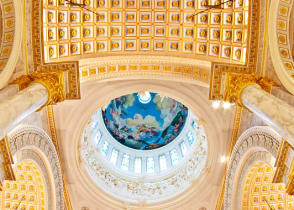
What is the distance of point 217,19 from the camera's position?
13.3 metres

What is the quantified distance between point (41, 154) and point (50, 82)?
233 inches

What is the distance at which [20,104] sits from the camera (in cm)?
926

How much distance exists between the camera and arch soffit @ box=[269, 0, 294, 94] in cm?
1038

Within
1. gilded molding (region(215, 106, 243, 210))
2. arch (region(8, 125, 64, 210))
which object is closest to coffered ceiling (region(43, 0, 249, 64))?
gilded molding (region(215, 106, 243, 210))

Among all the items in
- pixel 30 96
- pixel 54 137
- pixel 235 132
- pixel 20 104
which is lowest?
pixel 54 137

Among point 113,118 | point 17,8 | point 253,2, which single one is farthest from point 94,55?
point 113,118

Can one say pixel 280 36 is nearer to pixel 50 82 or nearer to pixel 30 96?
pixel 50 82

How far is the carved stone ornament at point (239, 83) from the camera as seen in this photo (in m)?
10.4

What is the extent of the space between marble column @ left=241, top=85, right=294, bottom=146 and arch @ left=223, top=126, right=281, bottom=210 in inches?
114

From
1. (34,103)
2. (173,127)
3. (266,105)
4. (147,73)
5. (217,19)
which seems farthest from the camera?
(173,127)

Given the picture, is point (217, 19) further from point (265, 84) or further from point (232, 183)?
point (232, 183)

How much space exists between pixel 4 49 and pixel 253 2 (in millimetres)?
11283

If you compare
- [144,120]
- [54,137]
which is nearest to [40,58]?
[54,137]

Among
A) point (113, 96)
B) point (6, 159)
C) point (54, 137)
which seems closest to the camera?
point (6, 159)
